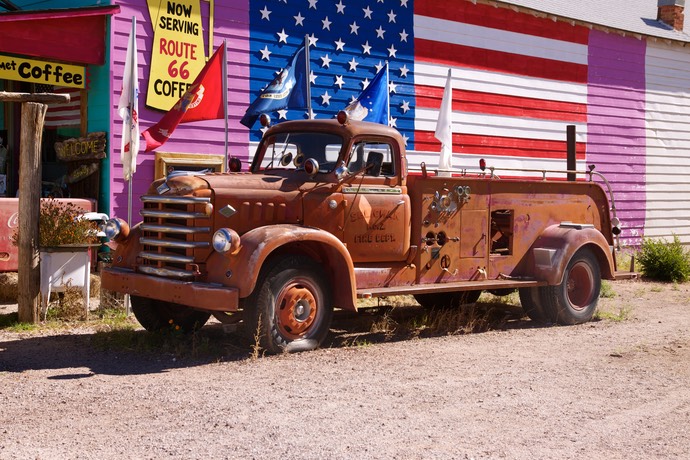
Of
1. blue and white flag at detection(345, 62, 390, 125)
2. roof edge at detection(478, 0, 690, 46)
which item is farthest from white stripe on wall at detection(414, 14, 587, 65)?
blue and white flag at detection(345, 62, 390, 125)

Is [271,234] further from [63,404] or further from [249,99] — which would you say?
[249,99]

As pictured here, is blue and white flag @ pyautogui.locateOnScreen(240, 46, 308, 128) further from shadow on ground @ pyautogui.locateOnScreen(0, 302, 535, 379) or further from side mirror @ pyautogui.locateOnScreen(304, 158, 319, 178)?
side mirror @ pyautogui.locateOnScreen(304, 158, 319, 178)

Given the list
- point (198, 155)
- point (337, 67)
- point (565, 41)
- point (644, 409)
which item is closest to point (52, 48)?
point (198, 155)

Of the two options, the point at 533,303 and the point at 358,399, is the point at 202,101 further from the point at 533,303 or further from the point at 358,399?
the point at 358,399

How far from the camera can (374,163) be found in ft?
27.5

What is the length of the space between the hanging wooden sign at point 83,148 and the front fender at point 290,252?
5.02 metres

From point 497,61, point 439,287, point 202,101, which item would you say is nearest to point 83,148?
point 202,101

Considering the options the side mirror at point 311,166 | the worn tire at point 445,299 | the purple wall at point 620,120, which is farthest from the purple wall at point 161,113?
the purple wall at point 620,120

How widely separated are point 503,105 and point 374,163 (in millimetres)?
9092

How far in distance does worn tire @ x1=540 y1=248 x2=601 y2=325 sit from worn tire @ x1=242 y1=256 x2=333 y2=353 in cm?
301

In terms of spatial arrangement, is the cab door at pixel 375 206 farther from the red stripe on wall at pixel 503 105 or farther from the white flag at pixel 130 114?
the red stripe on wall at pixel 503 105

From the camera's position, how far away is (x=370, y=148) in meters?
8.39

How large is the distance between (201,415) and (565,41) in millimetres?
14567

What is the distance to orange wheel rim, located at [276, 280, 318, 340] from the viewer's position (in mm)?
7410
